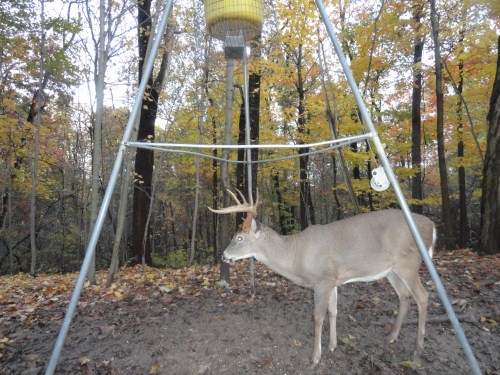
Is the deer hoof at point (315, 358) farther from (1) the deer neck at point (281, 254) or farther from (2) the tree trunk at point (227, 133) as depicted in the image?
(2) the tree trunk at point (227, 133)

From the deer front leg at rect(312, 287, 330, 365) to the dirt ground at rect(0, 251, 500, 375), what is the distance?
0.15 metres

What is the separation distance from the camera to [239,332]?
13.9 feet

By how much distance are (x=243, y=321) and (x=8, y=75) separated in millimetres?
15608

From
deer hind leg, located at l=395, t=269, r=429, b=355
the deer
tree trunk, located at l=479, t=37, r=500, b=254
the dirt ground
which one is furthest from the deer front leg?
tree trunk, located at l=479, t=37, r=500, b=254

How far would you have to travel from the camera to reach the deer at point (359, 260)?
13.0 ft

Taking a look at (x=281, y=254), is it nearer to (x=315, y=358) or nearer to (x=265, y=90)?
(x=315, y=358)

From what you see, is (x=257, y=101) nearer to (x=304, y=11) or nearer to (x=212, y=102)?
(x=304, y=11)

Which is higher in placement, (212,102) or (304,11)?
(304,11)

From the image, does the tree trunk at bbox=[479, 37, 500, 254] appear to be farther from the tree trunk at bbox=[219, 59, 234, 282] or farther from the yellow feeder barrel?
the yellow feeder barrel

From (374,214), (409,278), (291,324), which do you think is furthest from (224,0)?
(291,324)

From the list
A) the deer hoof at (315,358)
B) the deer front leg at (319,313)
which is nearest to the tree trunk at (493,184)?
the deer front leg at (319,313)

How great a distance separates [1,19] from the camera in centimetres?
1125

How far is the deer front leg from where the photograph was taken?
3771mm

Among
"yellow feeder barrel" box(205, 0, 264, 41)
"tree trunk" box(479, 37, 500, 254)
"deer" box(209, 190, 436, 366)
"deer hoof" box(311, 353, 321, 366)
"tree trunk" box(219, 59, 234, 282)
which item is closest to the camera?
"yellow feeder barrel" box(205, 0, 264, 41)
